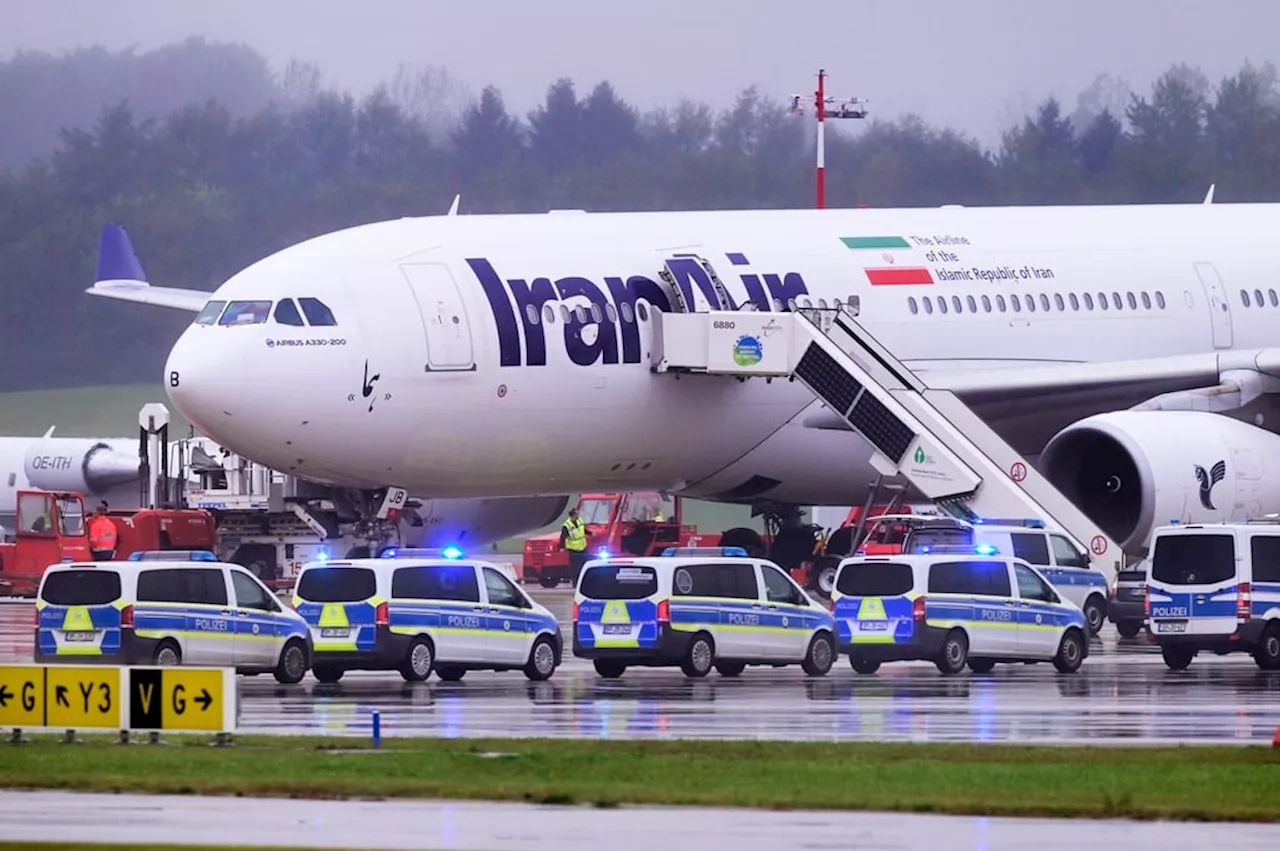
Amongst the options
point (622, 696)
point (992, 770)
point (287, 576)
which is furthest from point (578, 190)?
point (992, 770)

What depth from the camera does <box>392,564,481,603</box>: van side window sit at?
1087 inches

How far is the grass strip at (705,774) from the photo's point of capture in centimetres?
1698

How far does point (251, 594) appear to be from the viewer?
26.9 m

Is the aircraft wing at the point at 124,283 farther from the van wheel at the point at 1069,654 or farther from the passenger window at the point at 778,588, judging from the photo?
the van wheel at the point at 1069,654

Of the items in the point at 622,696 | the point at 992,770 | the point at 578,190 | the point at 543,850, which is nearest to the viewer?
the point at 543,850

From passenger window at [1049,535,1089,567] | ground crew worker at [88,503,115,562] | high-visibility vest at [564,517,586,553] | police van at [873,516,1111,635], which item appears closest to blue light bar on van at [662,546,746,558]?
police van at [873,516,1111,635]

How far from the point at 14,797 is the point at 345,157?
6726 centimetres

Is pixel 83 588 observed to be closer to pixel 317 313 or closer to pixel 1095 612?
pixel 317 313

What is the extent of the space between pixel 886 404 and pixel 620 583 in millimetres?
7445

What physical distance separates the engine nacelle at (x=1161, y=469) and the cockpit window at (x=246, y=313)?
10.0 metres

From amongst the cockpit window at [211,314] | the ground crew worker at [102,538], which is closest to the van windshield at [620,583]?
the cockpit window at [211,314]

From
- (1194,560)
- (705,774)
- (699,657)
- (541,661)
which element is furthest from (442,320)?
(705,774)

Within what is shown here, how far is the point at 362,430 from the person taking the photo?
106 ft

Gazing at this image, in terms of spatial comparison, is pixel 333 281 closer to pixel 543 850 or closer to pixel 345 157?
pixel 543 850
